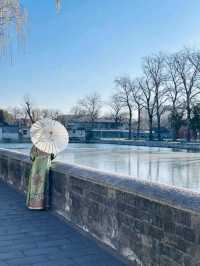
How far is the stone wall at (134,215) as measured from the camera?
3145 millimetres

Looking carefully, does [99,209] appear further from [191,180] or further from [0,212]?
[191,180]

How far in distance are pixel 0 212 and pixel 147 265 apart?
328 cm

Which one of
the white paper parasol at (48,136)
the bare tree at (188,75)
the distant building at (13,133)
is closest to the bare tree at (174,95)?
the bare tree at (188,75)

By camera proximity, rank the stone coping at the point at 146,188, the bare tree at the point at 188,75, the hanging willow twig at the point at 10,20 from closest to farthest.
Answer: the stone coping at the point at 146,188 → the hanging willow twig at the point at 10,20 → the bare tree at the point at 188,75

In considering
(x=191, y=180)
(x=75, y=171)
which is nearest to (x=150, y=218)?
(x=75, y=171)

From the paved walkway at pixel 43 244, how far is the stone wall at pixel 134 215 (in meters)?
0.19

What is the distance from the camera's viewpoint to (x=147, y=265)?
3.67 metres

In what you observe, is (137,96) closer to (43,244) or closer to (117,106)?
(117,106)

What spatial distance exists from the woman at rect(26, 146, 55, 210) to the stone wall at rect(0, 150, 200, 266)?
0.45 metres

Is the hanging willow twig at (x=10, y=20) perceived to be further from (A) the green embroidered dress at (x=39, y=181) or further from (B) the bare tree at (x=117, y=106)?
(B) the bare tree at (x=117, y=106)

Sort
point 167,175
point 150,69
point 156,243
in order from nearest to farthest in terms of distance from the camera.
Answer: point 156,243, point 167,175, point 150,69

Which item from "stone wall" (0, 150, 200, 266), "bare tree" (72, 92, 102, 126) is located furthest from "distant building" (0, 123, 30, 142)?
"stone wall" (0, 150, 200, 266)

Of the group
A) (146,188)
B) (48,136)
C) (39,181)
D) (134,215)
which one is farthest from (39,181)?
(146,188)

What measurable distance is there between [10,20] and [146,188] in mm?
3569
